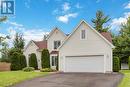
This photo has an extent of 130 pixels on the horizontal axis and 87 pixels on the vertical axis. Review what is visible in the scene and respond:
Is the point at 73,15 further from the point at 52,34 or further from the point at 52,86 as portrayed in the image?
the point at 52,86

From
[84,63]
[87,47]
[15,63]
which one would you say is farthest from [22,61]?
[87,47]

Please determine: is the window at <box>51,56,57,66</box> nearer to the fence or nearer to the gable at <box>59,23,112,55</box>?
the gable at <box>59,23,112,55</box>

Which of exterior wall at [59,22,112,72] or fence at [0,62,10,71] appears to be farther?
fence at [0,62,10,71]

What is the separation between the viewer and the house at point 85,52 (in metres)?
36.7

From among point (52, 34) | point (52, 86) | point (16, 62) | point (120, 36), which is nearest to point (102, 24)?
point (120, 36)

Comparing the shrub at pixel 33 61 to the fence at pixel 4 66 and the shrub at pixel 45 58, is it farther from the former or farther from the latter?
the fence at pixel 4 66

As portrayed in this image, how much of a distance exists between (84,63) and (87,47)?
204cm

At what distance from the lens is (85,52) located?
38.2 m

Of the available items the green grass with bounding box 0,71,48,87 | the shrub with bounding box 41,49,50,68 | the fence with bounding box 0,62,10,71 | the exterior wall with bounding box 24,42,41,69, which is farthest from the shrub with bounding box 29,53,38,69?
the green grass with bounding box 0,71,48,87

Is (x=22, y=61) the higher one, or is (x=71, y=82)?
(x=22, y=61)

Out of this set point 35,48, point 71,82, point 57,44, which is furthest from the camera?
point 35,48

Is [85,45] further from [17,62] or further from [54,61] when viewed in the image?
[17,62]

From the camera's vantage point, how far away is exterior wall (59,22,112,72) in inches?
1438

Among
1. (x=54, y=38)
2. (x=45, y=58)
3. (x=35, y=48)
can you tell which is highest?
(x=54, y=38)
